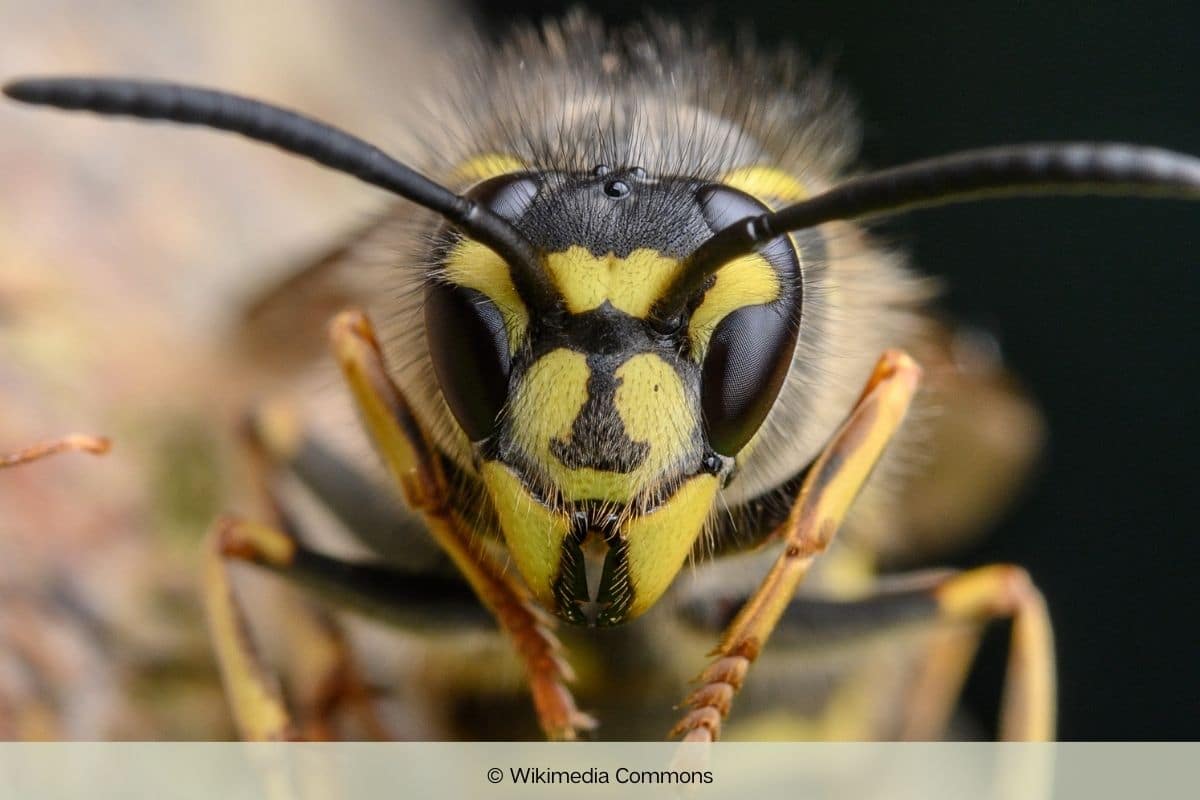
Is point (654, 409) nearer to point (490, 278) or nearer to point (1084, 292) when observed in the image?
point (490, 278)

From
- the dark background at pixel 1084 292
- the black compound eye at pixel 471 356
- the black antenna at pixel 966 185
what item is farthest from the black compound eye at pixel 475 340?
the dark background at pixel 1084 292

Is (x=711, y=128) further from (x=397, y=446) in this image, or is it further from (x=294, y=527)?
(x=294, y=527)

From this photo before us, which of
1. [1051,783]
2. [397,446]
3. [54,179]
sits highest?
[54,179]

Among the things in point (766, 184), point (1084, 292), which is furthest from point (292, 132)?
point (1084, 292)

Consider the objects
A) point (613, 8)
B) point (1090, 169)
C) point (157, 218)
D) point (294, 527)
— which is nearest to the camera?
point (1090, 169)

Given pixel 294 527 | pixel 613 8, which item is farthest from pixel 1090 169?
pixel 613 8

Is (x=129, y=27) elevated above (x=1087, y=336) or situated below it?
above
